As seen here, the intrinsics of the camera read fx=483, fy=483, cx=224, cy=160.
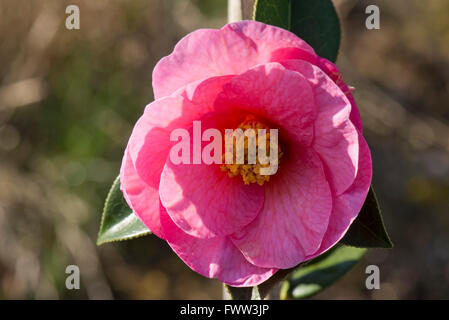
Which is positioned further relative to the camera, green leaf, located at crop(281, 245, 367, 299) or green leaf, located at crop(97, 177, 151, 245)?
green leaf, located at crop(281, 245, 367, 299)

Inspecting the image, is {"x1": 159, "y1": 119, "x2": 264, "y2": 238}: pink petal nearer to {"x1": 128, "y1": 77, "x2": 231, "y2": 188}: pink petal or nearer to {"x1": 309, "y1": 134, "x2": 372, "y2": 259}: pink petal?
{"x1": 128, "y1": 77, "x2": 231, "y2": 188}: pink petal

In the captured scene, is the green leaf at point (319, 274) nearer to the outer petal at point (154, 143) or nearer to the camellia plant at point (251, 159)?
the camellia plant at point (251, 159)

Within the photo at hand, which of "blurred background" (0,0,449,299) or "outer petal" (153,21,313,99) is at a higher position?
"outer petal" (153,21,313,99)

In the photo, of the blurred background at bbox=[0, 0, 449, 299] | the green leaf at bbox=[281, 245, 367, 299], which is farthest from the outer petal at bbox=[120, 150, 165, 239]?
the blurred background at bbox=[0, 0, 449, 299]

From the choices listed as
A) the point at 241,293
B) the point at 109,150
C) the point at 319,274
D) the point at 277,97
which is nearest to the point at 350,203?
the point at 277,97

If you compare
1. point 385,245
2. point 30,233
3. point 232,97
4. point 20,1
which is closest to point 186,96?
point 232,97

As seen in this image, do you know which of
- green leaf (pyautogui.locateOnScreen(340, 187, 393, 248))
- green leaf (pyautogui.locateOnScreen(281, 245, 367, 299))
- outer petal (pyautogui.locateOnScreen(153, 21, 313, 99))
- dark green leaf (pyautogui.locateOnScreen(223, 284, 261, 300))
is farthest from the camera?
green leaf (pyautogui.locateOnScreen(281, 245, 367, 299))

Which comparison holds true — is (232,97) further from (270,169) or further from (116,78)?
(116,78)
